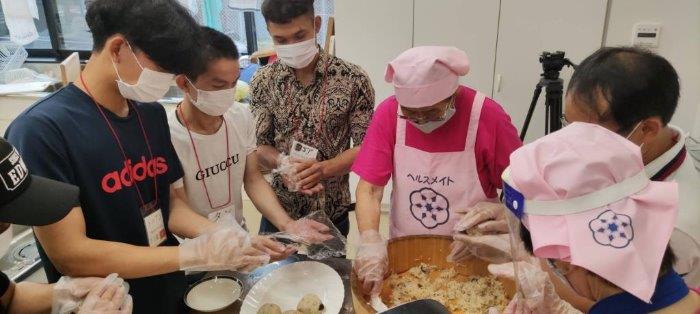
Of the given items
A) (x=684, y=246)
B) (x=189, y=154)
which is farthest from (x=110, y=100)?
A: (x=684, y=246)

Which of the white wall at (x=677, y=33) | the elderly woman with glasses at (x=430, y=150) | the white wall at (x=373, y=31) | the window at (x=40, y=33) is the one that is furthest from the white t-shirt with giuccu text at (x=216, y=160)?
the window at (x=40, y=33)

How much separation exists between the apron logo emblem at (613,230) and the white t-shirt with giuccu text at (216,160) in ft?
3.82

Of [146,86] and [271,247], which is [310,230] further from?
[146,86]

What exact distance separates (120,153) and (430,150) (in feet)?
2.85

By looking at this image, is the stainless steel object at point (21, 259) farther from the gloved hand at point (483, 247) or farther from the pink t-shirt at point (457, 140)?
the gloved hand at point (483, 247)

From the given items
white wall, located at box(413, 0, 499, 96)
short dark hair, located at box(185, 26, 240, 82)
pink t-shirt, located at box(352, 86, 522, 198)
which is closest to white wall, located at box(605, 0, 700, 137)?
white wall, located at box(413, 0, 499, 96)

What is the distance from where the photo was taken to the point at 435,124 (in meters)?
1.36

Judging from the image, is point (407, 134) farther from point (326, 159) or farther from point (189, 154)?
point (189, 154)

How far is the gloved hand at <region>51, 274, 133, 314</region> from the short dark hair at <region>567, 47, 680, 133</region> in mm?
1147

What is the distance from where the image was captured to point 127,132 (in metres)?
1.17

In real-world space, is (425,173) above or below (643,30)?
below

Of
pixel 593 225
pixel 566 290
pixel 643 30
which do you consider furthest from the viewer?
pixel 643 30

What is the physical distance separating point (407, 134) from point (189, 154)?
72 centimetres

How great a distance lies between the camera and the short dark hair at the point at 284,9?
1633mm
